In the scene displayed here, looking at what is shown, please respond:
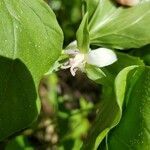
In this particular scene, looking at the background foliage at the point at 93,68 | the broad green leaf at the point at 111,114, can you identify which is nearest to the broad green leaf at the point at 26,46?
the background foliage at the point at 93,68

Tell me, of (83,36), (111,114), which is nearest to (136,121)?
(111,114)

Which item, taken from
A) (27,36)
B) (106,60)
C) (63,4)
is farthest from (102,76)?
(63,4)

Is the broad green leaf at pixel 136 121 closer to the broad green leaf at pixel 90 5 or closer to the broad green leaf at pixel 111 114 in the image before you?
the broad green leaf at pixel 111 114

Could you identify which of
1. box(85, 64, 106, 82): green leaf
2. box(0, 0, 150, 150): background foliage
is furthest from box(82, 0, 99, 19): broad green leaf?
box(85, 64, 106, 82): green leaf

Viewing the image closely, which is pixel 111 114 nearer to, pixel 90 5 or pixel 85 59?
pixel 85 59

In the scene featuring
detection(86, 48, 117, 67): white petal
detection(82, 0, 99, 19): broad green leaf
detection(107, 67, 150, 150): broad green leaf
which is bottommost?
detection(107, 67, 150, 150): broad green leaf

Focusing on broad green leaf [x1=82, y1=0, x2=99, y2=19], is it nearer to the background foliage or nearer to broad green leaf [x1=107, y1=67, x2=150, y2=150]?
the background foliage

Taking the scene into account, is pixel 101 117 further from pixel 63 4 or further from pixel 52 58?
pixel 63 4

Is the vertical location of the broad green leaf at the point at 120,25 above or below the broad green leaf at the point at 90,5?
below
